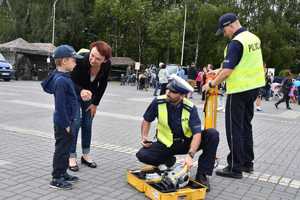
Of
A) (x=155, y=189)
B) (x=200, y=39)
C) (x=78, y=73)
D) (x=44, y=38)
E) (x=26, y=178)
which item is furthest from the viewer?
(x=200, y=39)

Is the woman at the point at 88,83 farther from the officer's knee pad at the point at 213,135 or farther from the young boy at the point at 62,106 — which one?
the officer's knee pad at the point at 213,135

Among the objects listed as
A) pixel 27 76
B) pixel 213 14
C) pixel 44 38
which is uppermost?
pixel 213 14

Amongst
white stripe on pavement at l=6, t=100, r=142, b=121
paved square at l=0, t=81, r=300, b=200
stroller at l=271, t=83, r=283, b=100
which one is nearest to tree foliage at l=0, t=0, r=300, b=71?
stroller at l=271, t=83, r=283, b=100

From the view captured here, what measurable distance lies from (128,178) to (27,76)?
2784cm

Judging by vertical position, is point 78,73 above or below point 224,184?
above

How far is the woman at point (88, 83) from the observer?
539cm

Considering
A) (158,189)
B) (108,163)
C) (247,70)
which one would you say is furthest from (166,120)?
(108,163)

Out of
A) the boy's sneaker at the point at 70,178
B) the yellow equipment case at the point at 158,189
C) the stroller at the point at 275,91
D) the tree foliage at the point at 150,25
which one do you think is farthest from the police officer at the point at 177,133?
the tree foliage at the point at 150,25

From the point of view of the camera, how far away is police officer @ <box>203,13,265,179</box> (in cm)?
558

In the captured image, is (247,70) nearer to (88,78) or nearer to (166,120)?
(166,120)

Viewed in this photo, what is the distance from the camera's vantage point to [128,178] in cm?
516

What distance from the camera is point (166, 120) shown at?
4898 mm

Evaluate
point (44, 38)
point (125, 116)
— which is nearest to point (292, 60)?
point (44, 38)

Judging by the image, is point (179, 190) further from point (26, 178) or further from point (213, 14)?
point (213, 14)
